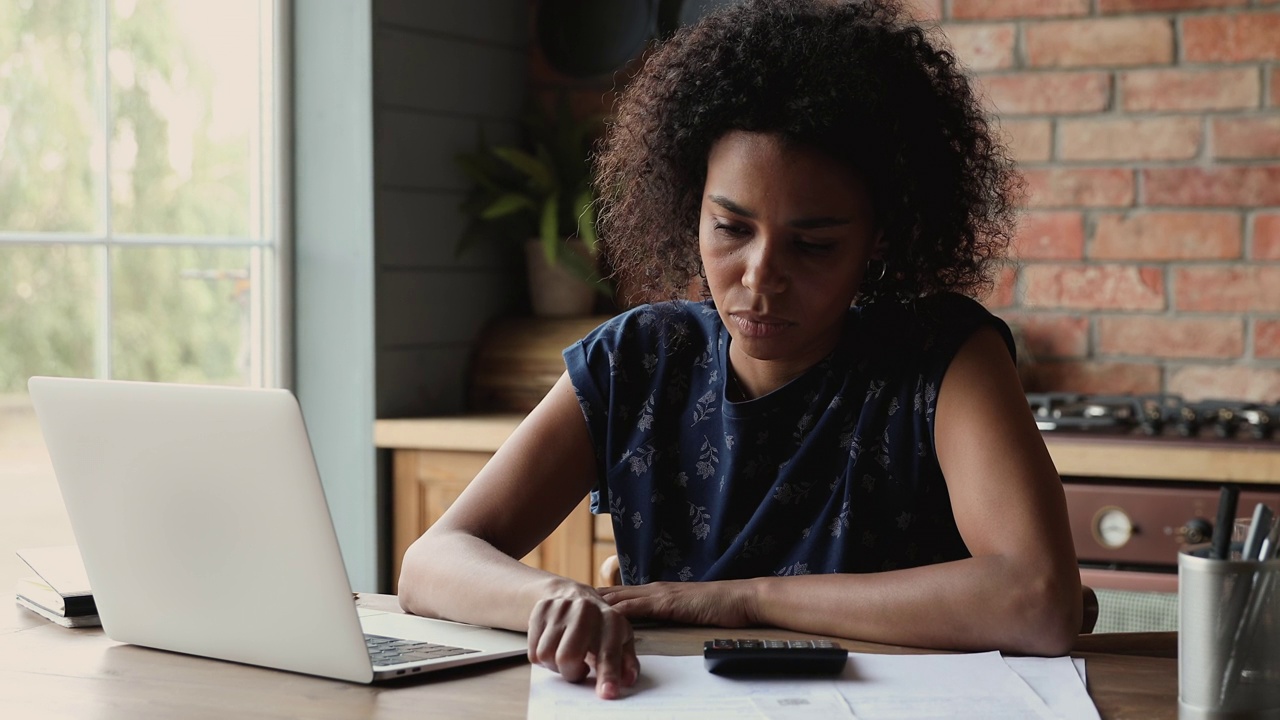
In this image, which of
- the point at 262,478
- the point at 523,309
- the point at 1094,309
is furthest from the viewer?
the point at 523,309

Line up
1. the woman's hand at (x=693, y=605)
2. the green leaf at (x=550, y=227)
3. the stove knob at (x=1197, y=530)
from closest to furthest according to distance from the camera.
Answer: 1. the woman's hand at (x=693, y=605)
2. the stove knob at (x=1197, y=530)
3. the green leaf at (x=550, y=227)

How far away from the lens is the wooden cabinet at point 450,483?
2.65 metres

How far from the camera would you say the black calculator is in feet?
3.49

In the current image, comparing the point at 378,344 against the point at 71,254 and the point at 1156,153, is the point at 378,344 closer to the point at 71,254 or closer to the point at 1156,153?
the point at 71,254

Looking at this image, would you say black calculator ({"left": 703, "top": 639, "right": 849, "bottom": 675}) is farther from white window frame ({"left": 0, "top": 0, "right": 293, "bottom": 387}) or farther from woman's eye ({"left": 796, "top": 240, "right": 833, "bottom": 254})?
white window frame ({"left": 0, "top": 0, "right": 293, "bottom": 387})

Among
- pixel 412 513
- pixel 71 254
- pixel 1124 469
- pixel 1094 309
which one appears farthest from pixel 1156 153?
pixel 71 254

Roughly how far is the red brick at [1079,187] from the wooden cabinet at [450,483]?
42.8 inches

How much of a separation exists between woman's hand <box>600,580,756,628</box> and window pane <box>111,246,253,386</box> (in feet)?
5.37

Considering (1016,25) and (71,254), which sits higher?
(1016,25)

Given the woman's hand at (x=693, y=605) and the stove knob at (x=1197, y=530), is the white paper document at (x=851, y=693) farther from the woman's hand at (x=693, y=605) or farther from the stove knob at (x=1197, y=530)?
the stove knob at (x=1197, y=530)

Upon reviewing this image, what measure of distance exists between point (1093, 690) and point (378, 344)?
1962 millimetres

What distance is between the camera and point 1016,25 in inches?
109

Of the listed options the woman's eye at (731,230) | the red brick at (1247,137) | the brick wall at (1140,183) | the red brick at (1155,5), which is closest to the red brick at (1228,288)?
the brick wall at (1140,183)

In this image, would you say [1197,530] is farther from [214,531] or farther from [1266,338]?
[214,531]
